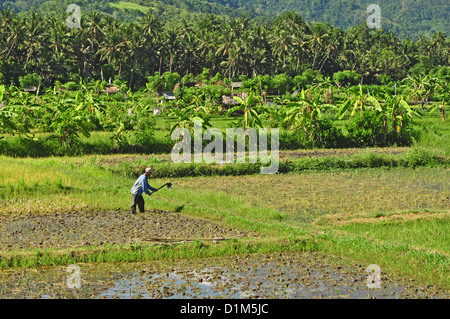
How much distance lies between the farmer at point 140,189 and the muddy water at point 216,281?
109 inches

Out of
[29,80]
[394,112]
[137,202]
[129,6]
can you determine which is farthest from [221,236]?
[129,6]

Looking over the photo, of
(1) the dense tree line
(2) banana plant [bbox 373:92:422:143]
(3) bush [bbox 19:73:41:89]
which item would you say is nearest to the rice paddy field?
(2) banana plant [bbox 373:92:422:143]

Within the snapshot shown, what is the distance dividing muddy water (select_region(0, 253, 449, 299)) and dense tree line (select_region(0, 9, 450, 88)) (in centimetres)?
3994

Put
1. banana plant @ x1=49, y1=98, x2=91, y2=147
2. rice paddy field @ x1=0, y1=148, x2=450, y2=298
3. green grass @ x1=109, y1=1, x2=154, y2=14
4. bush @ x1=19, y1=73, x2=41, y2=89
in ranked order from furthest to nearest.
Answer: green grass @ x1=109, y1=1, x2=154, y2=14
bush @ x1=19, y1=73, x2=41, y2=89
banana plant @ x1=49, y1=98, x2=91, y2=147
rice paddy field @ x1=0, y1=148, x2=450, y2=298

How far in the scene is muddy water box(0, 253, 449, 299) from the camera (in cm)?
690

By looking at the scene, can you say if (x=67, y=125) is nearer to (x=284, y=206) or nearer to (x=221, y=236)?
(x=284, y=206)

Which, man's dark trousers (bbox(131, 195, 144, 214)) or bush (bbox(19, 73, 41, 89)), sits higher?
bush (bbox(19, 73, 41, 89))

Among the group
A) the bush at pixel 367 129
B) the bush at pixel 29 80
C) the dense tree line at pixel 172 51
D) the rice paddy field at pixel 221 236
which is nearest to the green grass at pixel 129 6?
the dense tree line at pixel 172 51

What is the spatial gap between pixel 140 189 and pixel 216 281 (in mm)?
3923

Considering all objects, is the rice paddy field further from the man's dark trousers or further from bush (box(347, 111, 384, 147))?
bush (box(347, 111, 384, 147))

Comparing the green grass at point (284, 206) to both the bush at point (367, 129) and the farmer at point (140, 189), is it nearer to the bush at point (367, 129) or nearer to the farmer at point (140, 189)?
the farmer at point (140, 189)

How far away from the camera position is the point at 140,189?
10.9 meters

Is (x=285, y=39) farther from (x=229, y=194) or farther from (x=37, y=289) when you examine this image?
(x=37, y=289)

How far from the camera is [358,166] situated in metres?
17.9
